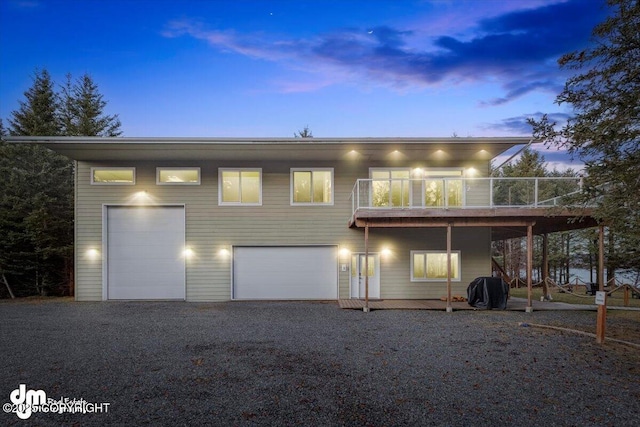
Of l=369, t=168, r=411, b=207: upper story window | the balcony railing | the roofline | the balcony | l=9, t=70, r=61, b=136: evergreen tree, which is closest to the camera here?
the balcony

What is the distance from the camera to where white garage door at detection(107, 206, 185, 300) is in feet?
48.4

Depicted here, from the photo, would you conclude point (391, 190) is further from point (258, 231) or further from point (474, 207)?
point (258, 231)

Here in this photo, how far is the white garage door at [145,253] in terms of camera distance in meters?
14.8

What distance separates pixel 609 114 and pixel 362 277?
9.28 m

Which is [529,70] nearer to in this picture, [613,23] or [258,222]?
[613,23]

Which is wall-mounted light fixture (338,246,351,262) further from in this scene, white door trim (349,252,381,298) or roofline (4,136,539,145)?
roofline (4,136,539,145)

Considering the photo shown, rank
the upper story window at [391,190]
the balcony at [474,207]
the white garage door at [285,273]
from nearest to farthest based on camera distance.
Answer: the balcony at [474,207] → the upper story window at [391,190] → the white garage door at [285,273]

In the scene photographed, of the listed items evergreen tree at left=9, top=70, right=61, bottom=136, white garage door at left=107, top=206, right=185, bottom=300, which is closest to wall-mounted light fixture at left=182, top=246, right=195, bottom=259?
white garage door at left=107, top=206, right=185, bottom=300

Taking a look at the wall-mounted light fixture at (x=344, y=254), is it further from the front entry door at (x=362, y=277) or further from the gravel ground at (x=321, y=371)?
Result: the gravel ground at (x=321, y=371)

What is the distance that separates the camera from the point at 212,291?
579 inches

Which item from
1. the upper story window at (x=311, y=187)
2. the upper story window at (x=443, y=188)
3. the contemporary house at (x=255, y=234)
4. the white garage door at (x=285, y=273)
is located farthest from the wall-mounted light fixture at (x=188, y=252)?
the upper story window at (x=443, y=188)

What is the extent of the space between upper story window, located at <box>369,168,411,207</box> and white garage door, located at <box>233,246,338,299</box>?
Result: 9.58ft

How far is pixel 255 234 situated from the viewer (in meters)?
14.8

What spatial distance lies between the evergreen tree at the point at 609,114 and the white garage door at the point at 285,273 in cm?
891
